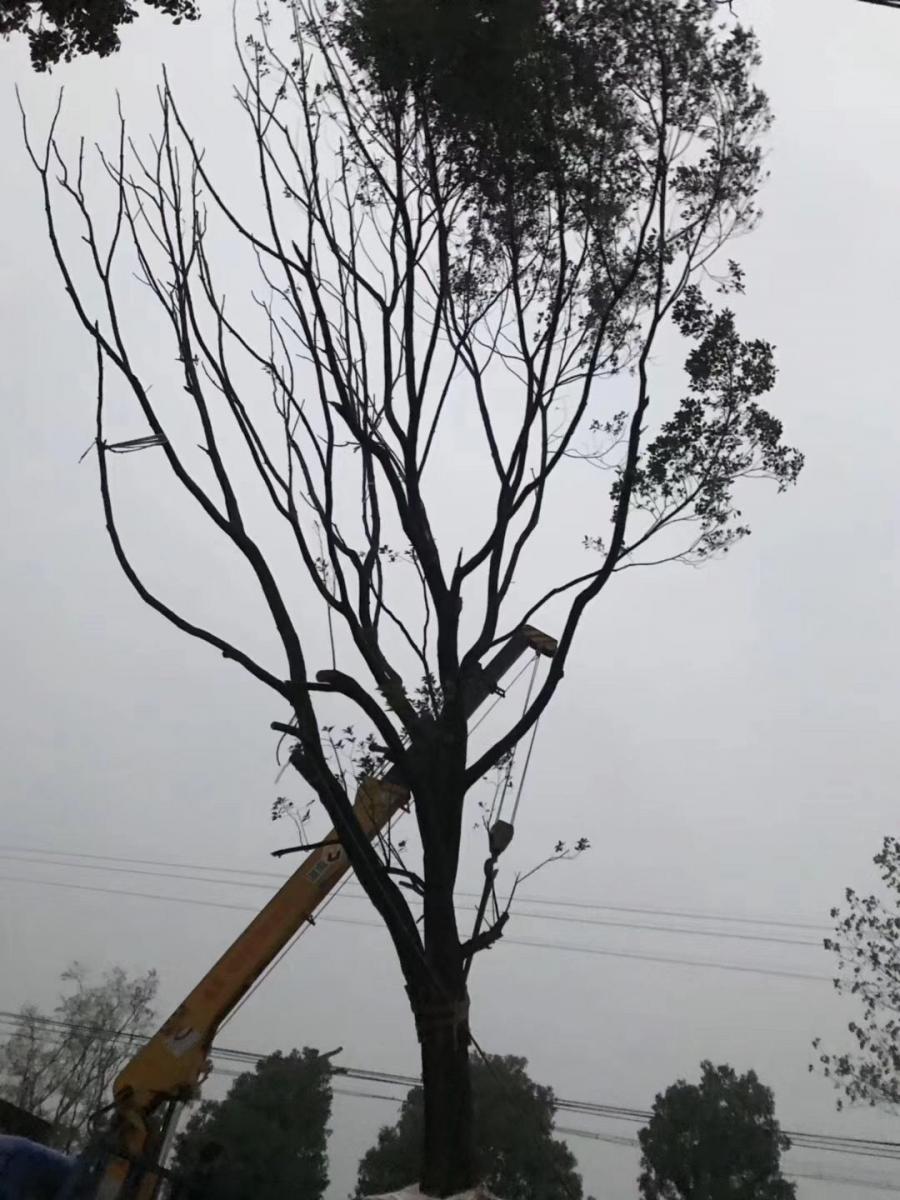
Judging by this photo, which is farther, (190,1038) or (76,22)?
(190,1038)

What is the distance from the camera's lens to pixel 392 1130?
81.7 ft

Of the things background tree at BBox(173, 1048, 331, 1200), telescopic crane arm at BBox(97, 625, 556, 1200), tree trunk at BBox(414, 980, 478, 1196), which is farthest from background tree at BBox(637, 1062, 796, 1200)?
tree trunk at BBox(414, 980, 478, 1196)

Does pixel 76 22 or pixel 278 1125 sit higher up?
pixel 76 22

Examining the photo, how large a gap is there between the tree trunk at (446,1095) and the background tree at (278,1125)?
63.6 ft

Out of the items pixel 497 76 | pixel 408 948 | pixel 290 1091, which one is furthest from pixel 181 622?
pixel 290 1091

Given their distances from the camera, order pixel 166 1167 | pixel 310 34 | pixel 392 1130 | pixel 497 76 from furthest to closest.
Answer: pixel 392 1130
pixel 166 1167
pixel 310 34
pixel 497 76

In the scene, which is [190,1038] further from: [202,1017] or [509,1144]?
[509,1144]

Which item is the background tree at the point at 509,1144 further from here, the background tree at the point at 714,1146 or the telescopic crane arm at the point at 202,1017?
A: the telescopic crane arm at the point at 202,1017

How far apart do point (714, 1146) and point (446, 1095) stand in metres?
21.3

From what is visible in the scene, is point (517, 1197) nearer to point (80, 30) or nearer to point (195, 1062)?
point (195, 1062)

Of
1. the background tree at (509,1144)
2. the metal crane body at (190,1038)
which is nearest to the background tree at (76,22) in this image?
the metal crane body at (190,1038)

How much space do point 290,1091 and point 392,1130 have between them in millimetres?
2302

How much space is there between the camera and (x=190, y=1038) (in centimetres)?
971

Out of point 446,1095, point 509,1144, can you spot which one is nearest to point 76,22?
point 446,1095
